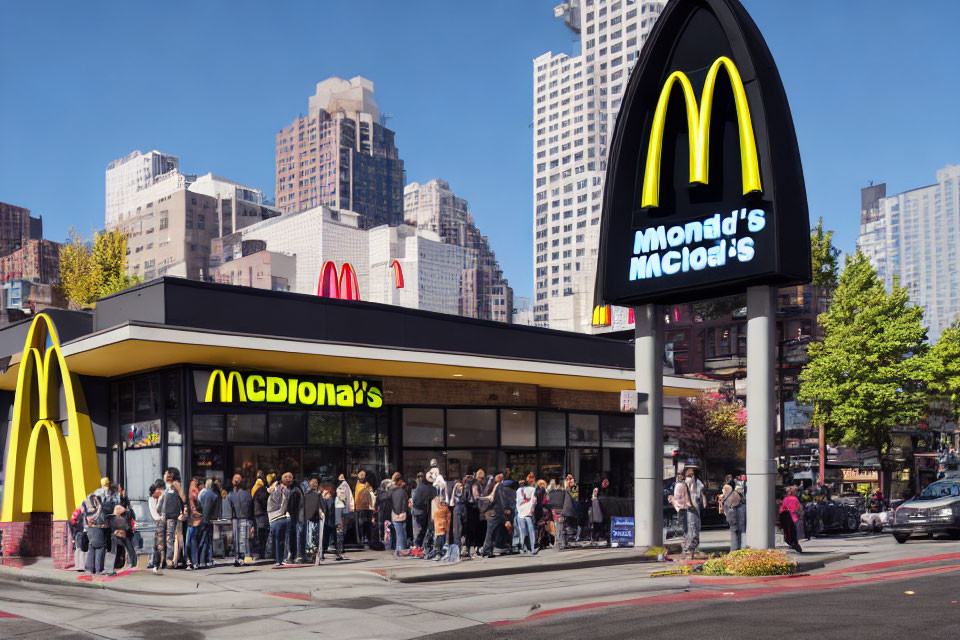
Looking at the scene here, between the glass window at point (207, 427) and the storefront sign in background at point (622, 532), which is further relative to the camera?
the storefront sign in background at point (622, 532)

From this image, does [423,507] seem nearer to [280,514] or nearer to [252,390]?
[280,514]

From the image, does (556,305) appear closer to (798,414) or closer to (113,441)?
(798,414)

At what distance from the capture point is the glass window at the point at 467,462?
30688 millimetres

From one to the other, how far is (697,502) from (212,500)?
1081cm

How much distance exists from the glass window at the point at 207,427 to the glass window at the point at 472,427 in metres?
7.95

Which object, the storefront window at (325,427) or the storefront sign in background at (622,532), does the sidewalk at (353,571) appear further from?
the storefront window at (325,427)

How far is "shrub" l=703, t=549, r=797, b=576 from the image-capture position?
18.2 m

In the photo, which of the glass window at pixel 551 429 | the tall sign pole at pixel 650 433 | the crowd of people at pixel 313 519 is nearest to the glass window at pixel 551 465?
the glass window at pixel 551 429

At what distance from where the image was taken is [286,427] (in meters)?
26.6

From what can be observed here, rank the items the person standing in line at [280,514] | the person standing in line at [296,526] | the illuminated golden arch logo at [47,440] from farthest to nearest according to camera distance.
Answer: the illuminated golden arch logo at [47,440]
the person standing in line at [296,526]
the person standing in line at [280,514]

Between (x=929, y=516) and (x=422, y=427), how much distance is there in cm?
1456

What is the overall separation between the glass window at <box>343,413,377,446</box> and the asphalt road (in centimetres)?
1461

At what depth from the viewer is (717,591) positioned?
54.1 feet

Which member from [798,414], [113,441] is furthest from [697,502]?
[798,414]
